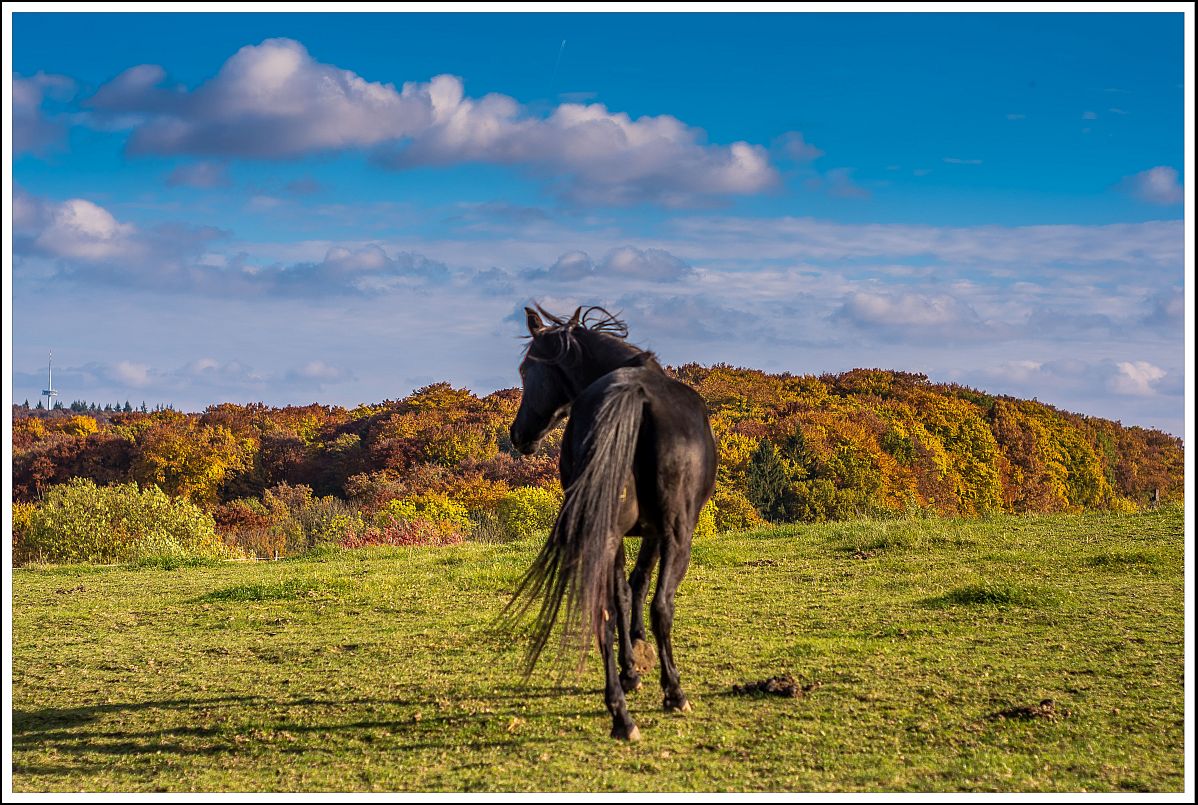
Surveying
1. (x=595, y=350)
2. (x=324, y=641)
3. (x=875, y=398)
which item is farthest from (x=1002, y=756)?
(x=875, y=398)

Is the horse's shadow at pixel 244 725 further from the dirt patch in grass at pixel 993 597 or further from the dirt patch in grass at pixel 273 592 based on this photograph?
the dirt patch in grass at pixel 993 597

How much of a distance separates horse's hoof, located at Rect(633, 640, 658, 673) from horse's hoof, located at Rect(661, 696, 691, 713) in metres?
0.23

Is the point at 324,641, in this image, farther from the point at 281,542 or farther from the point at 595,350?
the point at 281,542

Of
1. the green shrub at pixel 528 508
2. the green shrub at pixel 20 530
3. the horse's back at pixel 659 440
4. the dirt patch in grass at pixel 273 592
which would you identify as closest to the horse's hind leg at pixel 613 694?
the horse's back at pixel 659 440

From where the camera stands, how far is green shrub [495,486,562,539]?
22358 mm

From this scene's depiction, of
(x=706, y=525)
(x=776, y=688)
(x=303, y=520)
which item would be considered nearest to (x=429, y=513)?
(x=303, y=520)

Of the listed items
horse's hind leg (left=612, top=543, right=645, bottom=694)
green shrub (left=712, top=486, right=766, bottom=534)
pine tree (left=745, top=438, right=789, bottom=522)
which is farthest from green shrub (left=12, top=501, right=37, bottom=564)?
pine tree (left=745, top=438, right=789, bottom=522)

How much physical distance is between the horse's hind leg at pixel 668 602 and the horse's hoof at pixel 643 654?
0.39 feet

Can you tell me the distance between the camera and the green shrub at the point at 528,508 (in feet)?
73.4

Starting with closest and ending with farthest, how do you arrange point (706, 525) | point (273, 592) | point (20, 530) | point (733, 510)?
point (273, 592) → point (706, 525) → point (20, 530) → point (733, 510)

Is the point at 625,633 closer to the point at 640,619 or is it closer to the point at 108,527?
the point at 640,619

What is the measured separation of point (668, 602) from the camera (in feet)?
16.7

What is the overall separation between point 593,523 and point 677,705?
49.1 inches

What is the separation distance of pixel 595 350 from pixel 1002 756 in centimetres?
297
